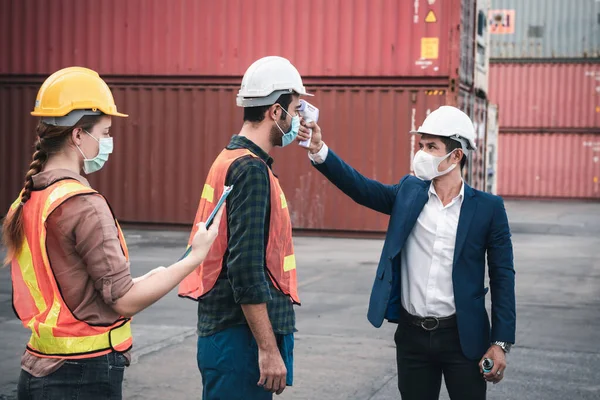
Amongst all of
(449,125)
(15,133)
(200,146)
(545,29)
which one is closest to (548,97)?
(545,29)

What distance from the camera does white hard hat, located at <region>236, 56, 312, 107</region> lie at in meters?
3.09

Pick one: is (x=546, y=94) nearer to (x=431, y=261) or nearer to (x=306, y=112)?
(x=431, y=261)

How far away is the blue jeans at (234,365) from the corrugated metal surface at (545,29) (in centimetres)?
3107

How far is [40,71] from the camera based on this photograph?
17.5 metres

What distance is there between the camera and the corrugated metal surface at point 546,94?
104ft

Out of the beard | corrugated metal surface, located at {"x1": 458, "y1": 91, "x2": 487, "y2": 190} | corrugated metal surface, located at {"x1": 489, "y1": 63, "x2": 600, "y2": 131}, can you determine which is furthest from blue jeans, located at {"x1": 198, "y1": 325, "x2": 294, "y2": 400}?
corrugated metal surface, located at {"x1": 489, "y1": 63, "x2": 600, "y2": 131}

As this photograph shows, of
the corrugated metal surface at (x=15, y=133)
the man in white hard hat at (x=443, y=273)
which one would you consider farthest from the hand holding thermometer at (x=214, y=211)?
the corrugated metal surface at (x=15, y=133)

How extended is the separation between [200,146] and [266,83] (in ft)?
46.4

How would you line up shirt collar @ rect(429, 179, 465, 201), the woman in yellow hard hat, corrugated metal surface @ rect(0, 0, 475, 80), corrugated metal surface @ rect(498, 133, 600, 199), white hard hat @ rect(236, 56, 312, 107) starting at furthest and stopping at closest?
corrugated metal surface @ rect(498, 133, 600, 199)
corrugated metal surface @ rect(0, 0, 475, 80)
shirt collar @ rect(429, 179, 465, 201)
white hard hat @ rect(236, 56, 312, 107)
the woman in yellow hard hat

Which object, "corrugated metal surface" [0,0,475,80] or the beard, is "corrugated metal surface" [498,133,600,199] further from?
the beard

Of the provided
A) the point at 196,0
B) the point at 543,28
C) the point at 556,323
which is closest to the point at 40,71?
the point at 196,0

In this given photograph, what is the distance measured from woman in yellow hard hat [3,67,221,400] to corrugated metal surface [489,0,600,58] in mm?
31513

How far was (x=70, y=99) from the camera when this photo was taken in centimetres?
260

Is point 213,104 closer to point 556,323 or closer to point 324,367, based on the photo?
point 556,323
